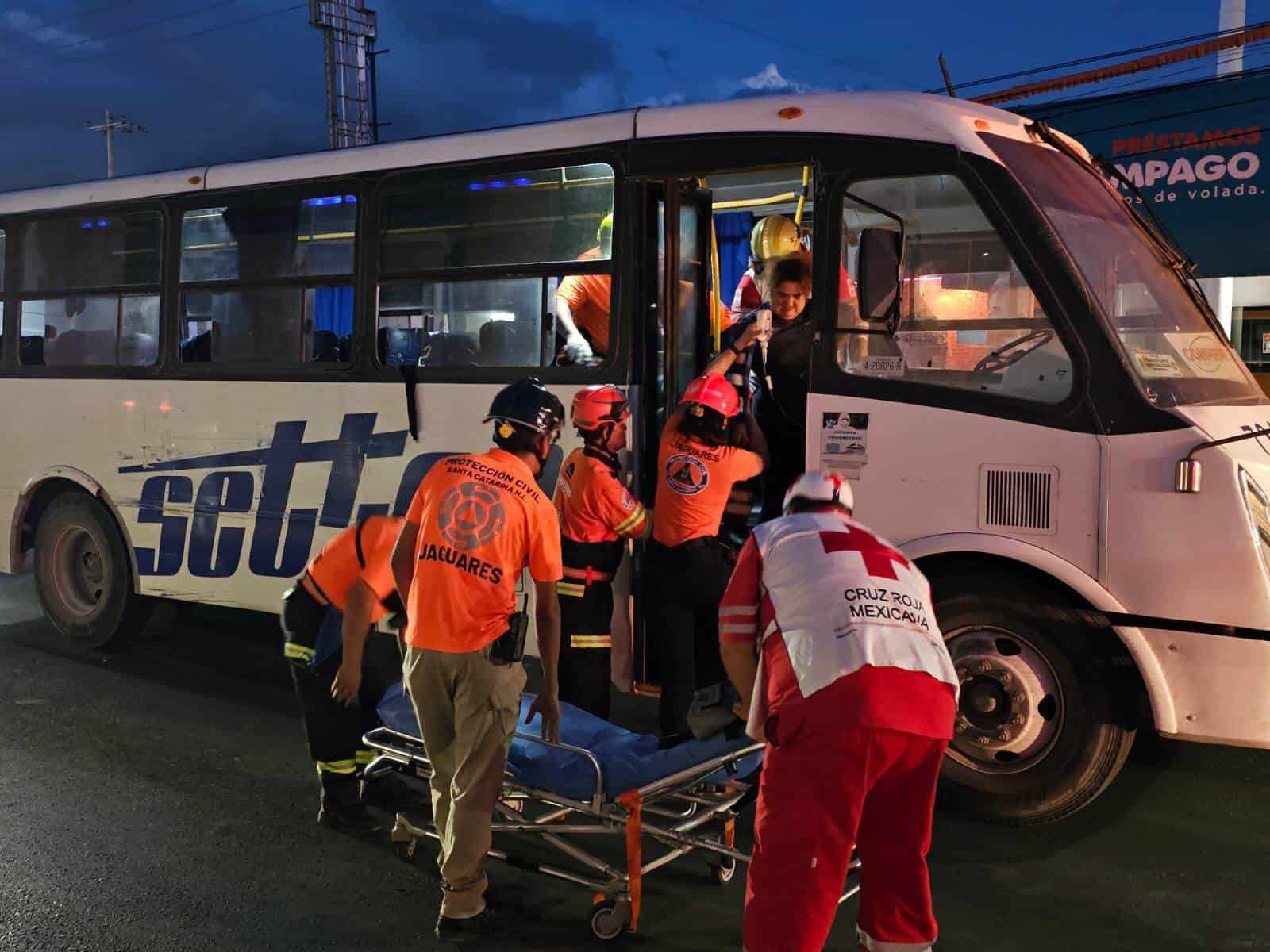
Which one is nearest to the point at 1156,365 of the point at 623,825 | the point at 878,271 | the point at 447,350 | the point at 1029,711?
the point at 878,271

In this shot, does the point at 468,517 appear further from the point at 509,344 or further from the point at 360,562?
the point at 509,344

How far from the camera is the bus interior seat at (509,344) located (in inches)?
241

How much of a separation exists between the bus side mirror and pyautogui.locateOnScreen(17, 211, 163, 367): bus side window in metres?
4.74

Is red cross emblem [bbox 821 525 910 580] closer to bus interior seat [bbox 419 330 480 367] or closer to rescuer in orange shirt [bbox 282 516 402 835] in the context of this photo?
rescuer in orange shirt [bbox 282 516 402 835]

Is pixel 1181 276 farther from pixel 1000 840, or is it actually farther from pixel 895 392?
pixel 1000 840

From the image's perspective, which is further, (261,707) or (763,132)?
(261,707)

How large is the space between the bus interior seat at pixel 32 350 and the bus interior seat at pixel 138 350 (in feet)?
2.80

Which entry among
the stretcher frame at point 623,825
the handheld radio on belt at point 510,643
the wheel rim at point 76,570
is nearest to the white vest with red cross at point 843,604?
the stretcher frame at point 623,825

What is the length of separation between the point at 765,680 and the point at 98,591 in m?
6.29

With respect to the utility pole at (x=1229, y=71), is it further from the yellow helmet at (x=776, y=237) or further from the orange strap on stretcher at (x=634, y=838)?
the orange strap on stretcher at (x=634, y=838)

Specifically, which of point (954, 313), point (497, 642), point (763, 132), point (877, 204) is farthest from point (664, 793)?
point (763, 132)

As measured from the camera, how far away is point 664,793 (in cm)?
402

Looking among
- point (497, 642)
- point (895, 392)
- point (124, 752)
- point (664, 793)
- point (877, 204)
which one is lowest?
point (124, 752)

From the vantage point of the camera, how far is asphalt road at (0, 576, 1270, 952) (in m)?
4.03
